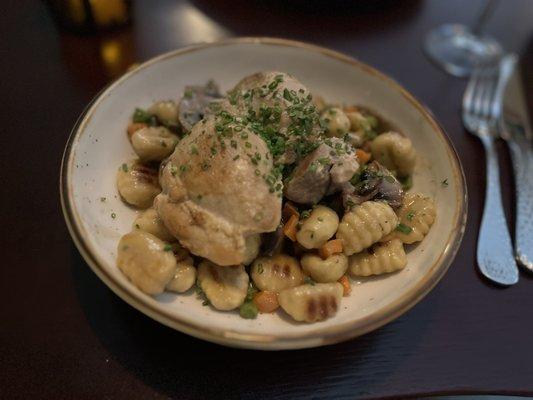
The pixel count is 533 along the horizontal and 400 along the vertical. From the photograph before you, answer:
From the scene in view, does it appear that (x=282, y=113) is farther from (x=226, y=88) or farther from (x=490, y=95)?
(x=490, y=95)

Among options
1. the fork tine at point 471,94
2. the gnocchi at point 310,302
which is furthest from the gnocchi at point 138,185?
the fork tine at point 471,94

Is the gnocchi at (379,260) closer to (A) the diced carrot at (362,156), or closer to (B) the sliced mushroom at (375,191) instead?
Result: (B) the sliced mushroom at (375,191)

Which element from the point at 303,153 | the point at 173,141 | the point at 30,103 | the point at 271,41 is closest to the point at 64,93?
the point at 30,103

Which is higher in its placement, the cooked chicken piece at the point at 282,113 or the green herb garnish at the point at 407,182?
the cooked chicken piece at the point at 282,113

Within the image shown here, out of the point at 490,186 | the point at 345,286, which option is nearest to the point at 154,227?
the point at 345,286

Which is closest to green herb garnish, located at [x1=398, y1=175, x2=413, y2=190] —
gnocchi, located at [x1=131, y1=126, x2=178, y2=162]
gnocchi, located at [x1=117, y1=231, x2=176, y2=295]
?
gnocchi, located at [x1=131, y1=126, x2=178, y2=162]

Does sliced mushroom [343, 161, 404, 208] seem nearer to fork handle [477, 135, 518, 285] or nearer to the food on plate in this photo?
the food on plate
